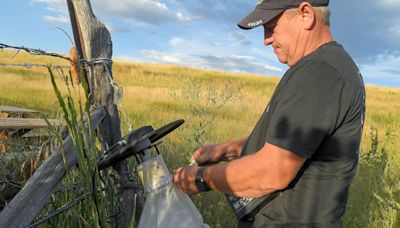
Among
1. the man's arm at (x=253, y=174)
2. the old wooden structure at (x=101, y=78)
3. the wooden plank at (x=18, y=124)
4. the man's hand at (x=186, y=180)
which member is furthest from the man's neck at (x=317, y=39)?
the wooden plank at (x=18, y=124)

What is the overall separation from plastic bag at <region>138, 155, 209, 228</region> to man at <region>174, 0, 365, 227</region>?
0.24ft

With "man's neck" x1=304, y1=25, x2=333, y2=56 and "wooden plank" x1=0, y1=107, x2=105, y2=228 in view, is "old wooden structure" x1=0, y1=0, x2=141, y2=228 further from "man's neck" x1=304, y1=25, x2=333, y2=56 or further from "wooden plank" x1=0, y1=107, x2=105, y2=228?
"man's neck" x1=304, y1=25, x2=333, y2=56

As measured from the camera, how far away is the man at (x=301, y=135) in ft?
4.65

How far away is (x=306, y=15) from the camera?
1584mm

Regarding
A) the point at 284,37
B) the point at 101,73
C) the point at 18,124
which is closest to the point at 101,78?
the point at 101,73

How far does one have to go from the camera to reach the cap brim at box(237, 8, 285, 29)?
5.37 feet

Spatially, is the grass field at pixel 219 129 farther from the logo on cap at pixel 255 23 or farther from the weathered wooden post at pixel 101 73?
the logo on cap at pixel 255 23

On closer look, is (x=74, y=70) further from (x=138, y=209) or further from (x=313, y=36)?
(x=313, y=36)

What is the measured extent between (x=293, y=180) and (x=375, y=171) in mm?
4518

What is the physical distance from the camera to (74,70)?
217 cm

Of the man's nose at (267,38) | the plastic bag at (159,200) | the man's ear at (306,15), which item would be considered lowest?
the plastic bag at (159,200)

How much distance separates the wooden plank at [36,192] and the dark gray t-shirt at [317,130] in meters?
0.71

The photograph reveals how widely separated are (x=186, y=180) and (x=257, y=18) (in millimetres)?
644

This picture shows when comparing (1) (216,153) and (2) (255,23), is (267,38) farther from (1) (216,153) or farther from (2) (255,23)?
(1) (216,153)
